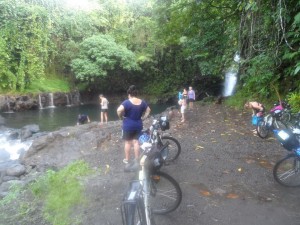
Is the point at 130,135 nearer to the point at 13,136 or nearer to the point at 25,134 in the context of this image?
the point at 25,134

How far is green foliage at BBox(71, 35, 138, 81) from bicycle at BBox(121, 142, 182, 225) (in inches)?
891

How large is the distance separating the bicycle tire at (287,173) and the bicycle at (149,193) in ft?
6.96

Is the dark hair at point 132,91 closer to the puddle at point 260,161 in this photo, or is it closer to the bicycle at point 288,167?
the bicycle at point 288,167

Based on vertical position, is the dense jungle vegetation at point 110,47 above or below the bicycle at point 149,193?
above

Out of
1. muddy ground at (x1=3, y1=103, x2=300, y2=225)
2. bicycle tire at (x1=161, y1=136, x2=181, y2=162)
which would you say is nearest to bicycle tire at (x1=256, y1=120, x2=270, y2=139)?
muddy ground at (x1=3, y1=103, x2=300, y2=225)

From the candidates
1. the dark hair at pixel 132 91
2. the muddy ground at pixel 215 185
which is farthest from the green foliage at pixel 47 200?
the dark hair at pixel 132 91

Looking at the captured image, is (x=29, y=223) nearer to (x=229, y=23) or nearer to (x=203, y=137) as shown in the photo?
(x=203, y=137)

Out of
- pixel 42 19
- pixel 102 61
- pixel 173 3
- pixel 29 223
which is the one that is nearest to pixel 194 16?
pixel 173 3

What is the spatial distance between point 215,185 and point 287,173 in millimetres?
1304

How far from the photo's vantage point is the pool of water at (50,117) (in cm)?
1928

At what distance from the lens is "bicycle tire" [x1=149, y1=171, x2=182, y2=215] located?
4336 millimetres

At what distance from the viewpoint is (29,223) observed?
5.05m

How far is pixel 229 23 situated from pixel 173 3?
9.43 feet

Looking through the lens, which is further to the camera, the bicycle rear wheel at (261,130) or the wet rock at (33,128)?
the wet rock at (33,128)
